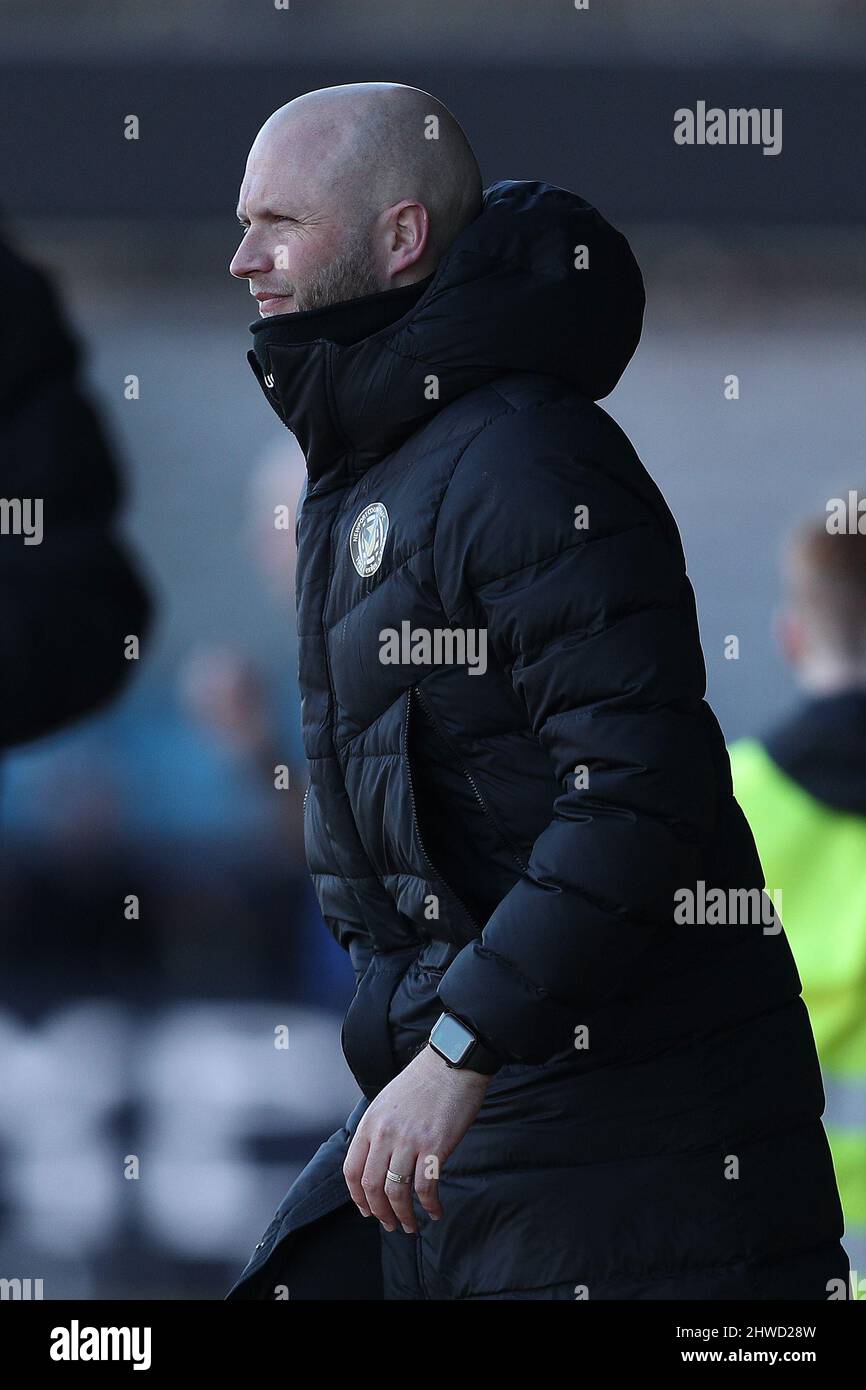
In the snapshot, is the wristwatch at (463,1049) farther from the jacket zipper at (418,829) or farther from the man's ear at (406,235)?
the man's ear at (406,235)

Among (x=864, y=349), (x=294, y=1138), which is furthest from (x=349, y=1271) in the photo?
(x=864, y=349)

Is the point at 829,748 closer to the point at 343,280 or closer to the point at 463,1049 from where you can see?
the point at 343,280

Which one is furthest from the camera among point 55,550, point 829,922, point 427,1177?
point 55,550

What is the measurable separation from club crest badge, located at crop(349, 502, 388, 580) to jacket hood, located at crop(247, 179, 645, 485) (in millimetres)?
66

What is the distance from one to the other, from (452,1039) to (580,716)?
0.88 ft

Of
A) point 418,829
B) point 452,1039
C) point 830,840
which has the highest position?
point 830,840

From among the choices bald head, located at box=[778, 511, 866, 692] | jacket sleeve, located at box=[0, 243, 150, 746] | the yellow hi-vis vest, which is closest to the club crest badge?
the yellow hi-vis vest

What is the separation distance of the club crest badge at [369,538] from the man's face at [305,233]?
202mm

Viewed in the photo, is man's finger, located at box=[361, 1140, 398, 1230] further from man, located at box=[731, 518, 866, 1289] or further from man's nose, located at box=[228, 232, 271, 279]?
man, located at box=[731, 518, 866, 1289]

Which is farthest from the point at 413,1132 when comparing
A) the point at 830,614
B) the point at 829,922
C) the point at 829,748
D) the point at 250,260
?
the point at 830,614

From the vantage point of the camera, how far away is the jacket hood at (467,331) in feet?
5.12

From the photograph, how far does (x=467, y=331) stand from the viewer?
155 centimetres

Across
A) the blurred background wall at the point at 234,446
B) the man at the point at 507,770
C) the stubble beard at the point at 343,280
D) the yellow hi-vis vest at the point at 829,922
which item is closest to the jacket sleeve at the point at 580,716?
the man at the point at 507,770
